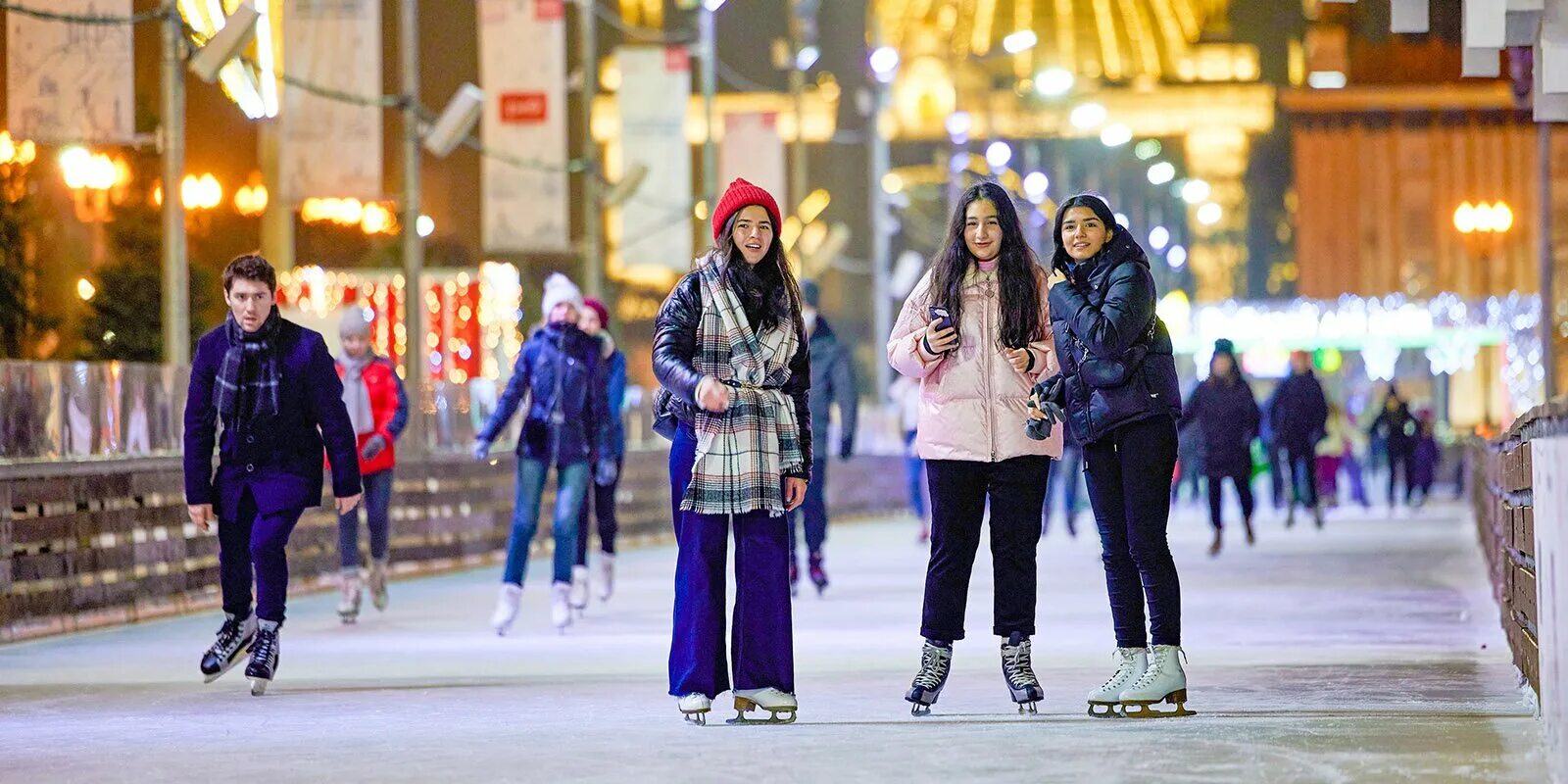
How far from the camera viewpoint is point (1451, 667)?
12633 mm

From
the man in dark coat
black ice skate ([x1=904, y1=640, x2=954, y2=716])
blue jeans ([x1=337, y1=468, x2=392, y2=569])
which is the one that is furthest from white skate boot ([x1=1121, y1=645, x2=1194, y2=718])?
the man in dark coat

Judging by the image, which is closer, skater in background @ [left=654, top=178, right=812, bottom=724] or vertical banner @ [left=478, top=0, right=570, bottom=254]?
skater in background @ [left=654, top=178, right=812, bottom=724]

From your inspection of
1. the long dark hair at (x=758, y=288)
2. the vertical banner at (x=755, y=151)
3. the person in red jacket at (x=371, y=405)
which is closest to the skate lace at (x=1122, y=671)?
the long dark hair at (x=758, y=288)

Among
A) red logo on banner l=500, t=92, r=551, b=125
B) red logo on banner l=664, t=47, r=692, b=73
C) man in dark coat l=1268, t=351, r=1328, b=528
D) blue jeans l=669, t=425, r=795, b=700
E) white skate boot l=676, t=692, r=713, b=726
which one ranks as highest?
red logo on banner l=664, t=47, r=692, b=73

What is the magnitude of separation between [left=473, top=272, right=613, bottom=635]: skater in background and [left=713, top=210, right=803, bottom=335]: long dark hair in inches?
218

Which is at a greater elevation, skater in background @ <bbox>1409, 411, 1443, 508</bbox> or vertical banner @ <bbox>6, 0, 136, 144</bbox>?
vertical banner @ <bbox>6, 0, 136, 144</bbox>

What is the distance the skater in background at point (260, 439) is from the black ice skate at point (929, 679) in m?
2.70

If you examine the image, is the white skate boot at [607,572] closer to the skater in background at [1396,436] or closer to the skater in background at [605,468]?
the skater in background at [605,468]

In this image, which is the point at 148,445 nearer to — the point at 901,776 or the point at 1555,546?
the point at 901,776

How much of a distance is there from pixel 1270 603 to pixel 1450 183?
12594 cm

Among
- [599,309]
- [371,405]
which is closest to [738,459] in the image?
[599,309]

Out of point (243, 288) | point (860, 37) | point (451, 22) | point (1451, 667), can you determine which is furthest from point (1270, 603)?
point (860, 37)

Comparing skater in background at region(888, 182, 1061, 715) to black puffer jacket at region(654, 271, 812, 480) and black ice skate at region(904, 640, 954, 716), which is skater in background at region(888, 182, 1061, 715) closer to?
black ice skate at region(904, 640, 954, 716)

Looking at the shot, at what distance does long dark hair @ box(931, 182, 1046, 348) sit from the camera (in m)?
10.6
